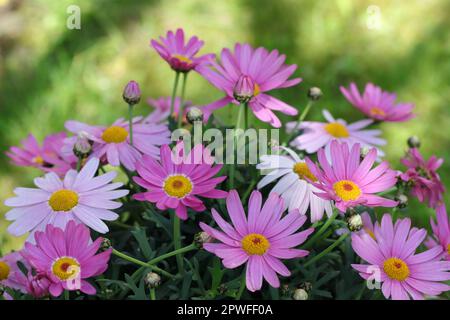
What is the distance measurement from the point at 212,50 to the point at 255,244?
4.84 ft

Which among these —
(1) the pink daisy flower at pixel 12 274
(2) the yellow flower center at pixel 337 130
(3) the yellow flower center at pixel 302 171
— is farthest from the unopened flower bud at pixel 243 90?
(1) the pink daisy flower at pixel 12 274

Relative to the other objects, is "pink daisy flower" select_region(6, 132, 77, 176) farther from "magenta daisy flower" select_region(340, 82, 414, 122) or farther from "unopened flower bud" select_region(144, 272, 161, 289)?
"magenta daisy flower" select_region(340, 82, 414, 122)

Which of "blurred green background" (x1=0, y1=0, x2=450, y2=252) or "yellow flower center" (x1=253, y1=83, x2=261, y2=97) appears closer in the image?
"yellow flower center" (x1=253, y1=83, x2=261, y2=97)

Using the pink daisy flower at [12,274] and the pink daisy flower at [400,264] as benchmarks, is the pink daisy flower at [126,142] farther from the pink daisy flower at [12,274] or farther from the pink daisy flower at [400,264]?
the pink daisy flower at [400,264]

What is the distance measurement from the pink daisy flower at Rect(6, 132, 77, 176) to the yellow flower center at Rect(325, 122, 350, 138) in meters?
0.42

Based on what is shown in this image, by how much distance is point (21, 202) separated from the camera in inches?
32.9

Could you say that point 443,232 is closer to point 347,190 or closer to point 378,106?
point 347,190

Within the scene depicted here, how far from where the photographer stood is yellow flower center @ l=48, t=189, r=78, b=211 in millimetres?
823

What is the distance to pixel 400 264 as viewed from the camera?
783mm

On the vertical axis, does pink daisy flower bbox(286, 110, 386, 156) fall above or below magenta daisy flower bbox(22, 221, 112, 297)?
above

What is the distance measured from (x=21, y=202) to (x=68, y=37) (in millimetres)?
1439

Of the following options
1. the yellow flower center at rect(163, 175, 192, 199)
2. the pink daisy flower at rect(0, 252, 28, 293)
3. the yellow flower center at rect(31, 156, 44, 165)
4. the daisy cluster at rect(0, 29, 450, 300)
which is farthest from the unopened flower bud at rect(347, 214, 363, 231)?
the yellow flower center at rect(31, 156, 44, 165)

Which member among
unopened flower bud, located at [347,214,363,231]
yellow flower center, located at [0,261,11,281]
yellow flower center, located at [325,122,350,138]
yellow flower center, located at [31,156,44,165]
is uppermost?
yellow flower center, located at [325,122,350,138]
